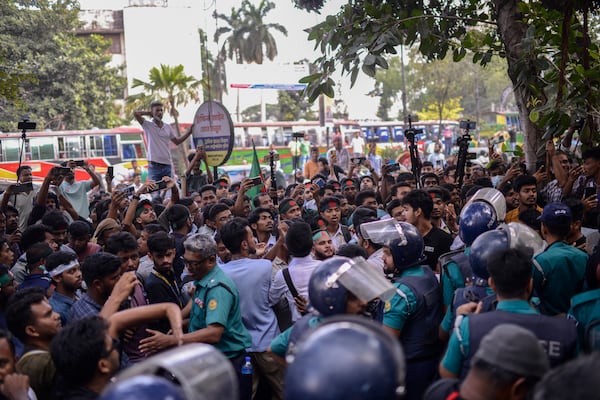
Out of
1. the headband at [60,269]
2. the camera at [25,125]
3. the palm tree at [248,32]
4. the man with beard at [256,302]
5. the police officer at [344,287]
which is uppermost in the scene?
the palm tree at [248,32]

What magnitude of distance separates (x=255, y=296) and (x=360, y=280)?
1.75 metres

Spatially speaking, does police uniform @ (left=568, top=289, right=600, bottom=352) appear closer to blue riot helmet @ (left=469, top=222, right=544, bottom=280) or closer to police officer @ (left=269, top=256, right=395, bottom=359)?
blue riot helmet @ (left=469, top=222, right=544, bottom=280)

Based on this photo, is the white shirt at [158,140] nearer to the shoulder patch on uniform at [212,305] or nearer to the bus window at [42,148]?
the shoulder patch on uniform at [212,305]

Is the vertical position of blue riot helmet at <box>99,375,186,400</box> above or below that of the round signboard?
below

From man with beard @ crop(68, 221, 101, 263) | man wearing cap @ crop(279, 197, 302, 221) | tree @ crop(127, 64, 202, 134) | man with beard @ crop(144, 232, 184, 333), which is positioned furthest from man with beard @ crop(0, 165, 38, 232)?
tree @ crop(127, 64, 202, 134)

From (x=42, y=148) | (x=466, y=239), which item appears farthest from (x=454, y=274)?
(x=42, y=148)

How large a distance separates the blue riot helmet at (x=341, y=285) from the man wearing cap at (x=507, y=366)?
0.94m

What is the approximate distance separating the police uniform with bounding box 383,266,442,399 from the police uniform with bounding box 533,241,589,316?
74cm

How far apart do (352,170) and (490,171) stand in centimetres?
247

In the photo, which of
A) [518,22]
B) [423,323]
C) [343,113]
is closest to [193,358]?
[423,323]

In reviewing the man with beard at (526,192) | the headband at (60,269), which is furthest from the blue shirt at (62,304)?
the man with beard at (526,192)

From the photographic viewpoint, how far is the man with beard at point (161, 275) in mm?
4965

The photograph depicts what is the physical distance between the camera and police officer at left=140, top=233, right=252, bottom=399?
4.37 metres

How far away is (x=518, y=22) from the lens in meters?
8.05
